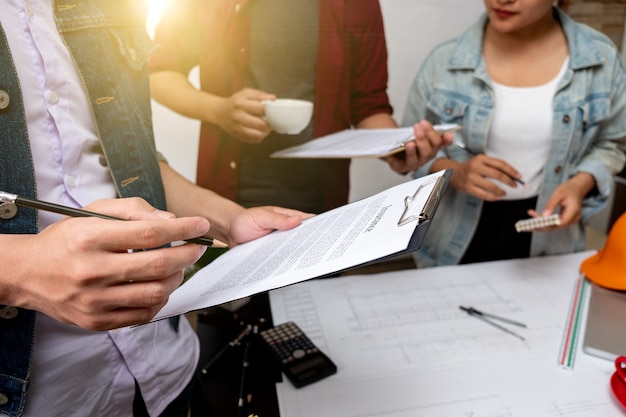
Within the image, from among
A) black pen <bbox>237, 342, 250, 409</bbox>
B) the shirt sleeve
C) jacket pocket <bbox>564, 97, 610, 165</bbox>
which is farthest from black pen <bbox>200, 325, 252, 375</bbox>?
jacket pocket <bbox>564, 97, 610, 165</bbox>

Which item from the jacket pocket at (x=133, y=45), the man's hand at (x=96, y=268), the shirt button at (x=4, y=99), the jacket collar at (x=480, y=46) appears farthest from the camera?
the jacket collar at (x=480, y=46)

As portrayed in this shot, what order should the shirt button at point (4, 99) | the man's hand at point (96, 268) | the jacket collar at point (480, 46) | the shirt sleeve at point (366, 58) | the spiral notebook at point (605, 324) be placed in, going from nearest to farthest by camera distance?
the man's hand at point (96, 268), the shirt button at point (4, 99), the spiral notebook at point (605, 324), the shirt sleeve at point (366, 58), the jacket collar at point (480, 46)

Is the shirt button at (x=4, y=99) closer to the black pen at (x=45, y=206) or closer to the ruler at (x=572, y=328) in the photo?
the black pen at (x=45, y=206)

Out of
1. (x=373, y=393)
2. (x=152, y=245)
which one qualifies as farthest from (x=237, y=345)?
(x=152, y=245)

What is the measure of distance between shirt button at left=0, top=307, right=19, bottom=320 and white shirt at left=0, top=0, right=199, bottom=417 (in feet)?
0.11

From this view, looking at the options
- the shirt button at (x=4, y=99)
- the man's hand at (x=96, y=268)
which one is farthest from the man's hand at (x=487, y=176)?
the shirt button at (x=4, y=99)

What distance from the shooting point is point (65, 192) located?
0.58 meters

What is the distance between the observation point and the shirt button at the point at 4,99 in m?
0.50

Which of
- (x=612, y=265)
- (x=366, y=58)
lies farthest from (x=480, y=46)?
(x=612, y=265)

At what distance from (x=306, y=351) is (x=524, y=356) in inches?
15.4

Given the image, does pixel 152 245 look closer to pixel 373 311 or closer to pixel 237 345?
pixel 237 345

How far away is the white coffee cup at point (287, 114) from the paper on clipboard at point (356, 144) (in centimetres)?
6

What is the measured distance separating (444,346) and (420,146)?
0.40 m

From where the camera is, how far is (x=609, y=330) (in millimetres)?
845
